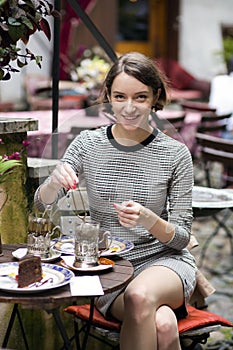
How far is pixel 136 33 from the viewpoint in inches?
531

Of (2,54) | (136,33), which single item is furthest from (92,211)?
(136,33)

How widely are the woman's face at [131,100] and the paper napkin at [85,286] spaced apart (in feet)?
2.15

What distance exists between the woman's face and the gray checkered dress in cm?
9

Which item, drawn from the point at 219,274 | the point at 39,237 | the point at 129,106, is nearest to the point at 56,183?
the point at 39,237

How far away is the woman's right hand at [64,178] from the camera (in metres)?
2.49

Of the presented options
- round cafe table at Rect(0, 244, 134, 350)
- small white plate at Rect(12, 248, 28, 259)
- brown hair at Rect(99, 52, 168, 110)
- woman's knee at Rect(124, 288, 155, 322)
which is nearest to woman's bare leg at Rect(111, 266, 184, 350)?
woman's knee at Rect(124, 288, 155, 322)

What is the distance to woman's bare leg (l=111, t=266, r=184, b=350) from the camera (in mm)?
2381

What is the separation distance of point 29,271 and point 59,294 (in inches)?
4.5

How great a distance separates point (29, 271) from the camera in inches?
82.8

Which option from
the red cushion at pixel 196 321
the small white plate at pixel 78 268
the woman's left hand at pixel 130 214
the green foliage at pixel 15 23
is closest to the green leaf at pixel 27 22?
the green foliage at pixel 15 23

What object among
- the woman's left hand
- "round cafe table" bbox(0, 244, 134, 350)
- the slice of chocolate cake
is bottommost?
"round cafe table" bbox(0, 244, 134, 350)

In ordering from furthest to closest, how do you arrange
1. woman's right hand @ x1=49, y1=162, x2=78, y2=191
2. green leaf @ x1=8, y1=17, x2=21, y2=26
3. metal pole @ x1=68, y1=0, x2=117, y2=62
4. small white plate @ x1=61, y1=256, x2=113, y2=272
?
metal pole @ x1=68, y1=0, x2=117, y2=62
woman's right hand @ x1=49, y1=162, x2=78, y2=191
green leaf @ x1=8, y1=17, x2=21, y2=26
small white plate @ x1=61, y1=256, x2=113, y2=272

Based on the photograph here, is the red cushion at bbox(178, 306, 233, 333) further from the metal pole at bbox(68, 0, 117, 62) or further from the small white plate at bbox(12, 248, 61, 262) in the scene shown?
the metal pole at bbox(68, 0, 117, 62)

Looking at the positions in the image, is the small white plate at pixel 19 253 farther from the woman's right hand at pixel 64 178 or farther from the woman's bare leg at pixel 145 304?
the woman's bare leg at pixel 145 304
